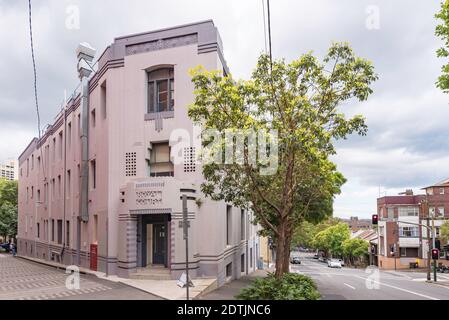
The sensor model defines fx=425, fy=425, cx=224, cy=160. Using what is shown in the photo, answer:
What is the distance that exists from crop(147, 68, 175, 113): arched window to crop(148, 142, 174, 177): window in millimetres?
1796

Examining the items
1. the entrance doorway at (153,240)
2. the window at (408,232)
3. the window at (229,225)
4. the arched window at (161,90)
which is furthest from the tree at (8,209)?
the window at (408,232)

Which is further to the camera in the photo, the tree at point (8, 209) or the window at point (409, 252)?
the tree at point (8, 209)

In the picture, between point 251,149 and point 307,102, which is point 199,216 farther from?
point 307,102

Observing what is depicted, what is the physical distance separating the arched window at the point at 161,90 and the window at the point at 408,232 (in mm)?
48253

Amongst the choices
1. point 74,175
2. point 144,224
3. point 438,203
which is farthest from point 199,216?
point 438,203

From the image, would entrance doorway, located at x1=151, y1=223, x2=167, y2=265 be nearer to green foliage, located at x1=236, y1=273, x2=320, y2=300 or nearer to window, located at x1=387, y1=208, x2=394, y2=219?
green foliage, located at x1=236, y1=273, x2=320, y2=300

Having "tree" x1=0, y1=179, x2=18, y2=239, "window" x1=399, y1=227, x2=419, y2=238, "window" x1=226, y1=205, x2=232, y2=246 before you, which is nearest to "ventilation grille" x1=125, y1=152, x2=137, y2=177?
"window" x1=226, y1=205, x2=232, y2=246

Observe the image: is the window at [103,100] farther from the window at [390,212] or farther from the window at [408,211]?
the window at [408,211]

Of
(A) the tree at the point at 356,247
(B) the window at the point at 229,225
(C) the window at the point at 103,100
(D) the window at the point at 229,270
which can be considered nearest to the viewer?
(C) the window at the point at 103,100

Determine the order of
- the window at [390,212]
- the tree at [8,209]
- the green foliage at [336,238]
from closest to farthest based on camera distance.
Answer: the tree at [8,209], the window at [390,212], the green foliage at [336,238]

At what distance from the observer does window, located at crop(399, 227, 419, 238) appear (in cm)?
5756

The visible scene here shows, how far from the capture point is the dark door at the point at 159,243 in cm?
1939

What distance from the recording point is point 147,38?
20375 mm

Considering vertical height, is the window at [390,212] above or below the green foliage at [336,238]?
above
